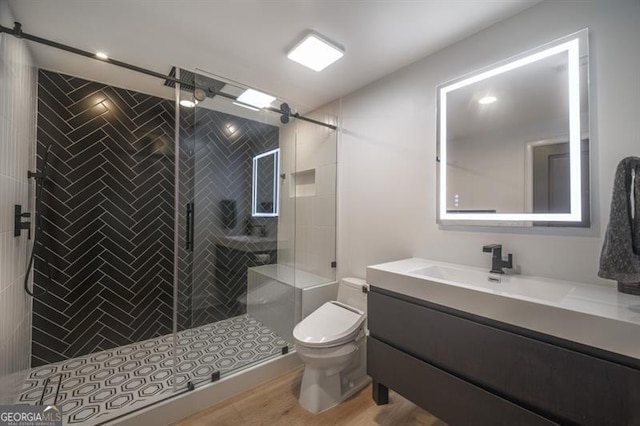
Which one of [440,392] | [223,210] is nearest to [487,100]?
[440,392]

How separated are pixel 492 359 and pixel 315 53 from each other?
83.2 inches

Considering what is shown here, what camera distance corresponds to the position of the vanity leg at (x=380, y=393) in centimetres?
171

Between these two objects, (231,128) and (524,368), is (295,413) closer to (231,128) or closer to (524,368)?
(524,368)

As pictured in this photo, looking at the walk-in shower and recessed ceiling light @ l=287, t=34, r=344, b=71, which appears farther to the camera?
the walk-in shower

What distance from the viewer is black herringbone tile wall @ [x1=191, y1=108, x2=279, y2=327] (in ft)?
7.54

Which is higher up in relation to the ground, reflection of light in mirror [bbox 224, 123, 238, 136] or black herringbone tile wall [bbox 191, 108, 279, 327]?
reflection of light in mirror [bbox 224, 123, 238, 136]

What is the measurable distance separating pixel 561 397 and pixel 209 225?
97.5 inches

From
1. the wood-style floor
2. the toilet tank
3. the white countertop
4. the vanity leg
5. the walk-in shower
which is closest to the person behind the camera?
the white countertop

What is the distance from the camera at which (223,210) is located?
8.25 ft

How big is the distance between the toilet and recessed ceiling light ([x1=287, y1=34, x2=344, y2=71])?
190cm

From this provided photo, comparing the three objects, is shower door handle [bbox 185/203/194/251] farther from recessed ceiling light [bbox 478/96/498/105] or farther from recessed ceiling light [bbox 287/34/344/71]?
recessed ceiling light [bbox 478/96/498/105]

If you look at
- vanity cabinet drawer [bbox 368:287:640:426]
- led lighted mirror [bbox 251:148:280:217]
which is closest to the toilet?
vanity cabinet drawer [bbox 368:287:640:426]

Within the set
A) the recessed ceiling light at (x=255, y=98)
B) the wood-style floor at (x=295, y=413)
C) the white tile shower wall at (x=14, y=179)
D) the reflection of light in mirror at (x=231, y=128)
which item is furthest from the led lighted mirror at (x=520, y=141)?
the white tile shower wall at (x=14, y=179)

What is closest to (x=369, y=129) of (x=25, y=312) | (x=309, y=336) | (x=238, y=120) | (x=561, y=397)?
(x=238, y=120)
